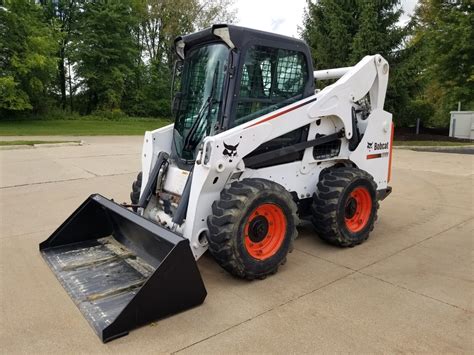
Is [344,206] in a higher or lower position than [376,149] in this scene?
lower

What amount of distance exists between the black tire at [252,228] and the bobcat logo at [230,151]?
249 mm

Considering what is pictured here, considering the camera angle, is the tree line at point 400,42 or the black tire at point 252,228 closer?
the black tire at point 252,228

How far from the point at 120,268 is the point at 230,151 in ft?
4.85

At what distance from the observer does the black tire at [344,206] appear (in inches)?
167

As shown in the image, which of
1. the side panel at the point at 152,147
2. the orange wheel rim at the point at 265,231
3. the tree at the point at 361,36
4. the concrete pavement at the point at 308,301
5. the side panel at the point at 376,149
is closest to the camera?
the concrete pavement at the point at 308,301

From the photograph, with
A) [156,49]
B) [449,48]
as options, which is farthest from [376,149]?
[156,49]

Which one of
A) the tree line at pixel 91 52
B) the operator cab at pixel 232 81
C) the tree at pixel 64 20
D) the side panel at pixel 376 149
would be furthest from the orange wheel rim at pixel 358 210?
the tree at pixel 64 20

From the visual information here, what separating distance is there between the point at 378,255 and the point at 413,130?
19.8m

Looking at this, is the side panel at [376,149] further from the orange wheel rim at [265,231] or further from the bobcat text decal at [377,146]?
the orange wheel rim at [265,231]

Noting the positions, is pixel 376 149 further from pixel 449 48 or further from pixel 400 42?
pixel 449 48

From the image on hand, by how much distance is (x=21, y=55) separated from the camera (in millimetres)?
24156

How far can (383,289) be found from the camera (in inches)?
139

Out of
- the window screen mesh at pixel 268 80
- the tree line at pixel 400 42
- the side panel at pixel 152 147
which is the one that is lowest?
the side panel at pixel 152 147

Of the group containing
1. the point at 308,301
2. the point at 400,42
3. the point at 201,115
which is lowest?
the point at 308,301
